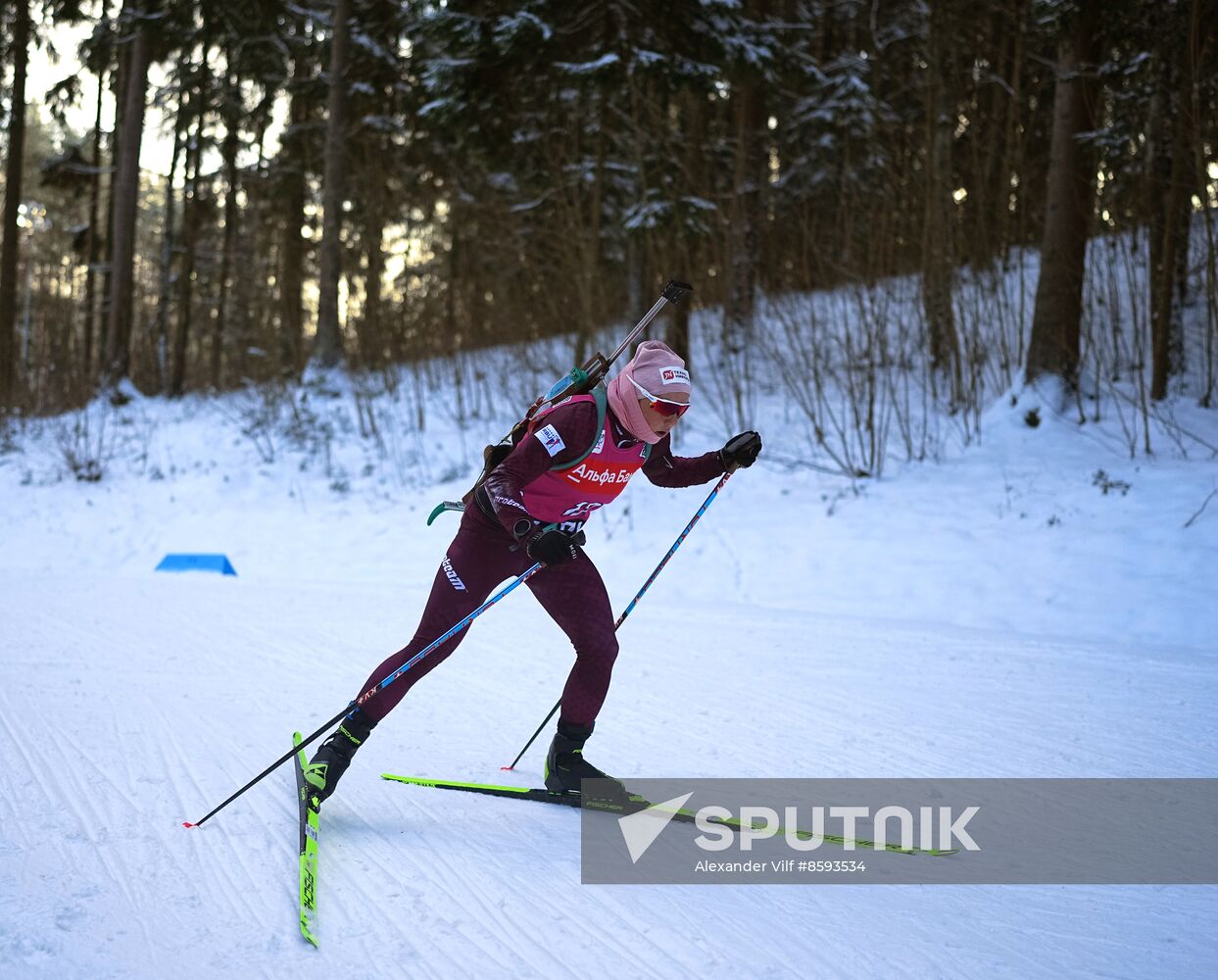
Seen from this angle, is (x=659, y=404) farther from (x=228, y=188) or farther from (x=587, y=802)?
(x=228, y=188)

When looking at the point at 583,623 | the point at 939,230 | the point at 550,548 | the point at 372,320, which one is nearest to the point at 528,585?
the point at 583,623

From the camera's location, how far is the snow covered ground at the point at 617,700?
264cm

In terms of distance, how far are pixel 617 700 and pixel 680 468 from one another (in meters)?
1.59

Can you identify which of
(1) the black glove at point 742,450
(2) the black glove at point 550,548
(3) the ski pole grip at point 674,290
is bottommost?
(2) the black glove at point 550,548

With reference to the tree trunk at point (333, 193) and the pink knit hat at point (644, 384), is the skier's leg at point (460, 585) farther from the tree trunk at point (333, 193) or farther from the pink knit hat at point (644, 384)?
the tree trunk at point (333, 193)

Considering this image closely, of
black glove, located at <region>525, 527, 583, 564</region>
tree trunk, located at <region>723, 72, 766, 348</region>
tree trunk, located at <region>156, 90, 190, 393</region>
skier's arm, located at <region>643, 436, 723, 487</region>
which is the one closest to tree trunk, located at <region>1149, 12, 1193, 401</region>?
tree trunk, located at <region>723, 72, 766, 348</region>

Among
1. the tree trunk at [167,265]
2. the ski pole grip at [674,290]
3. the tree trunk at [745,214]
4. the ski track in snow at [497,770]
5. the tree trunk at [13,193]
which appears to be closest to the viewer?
the ski track in snow at [497,770]

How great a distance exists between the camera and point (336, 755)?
3.45m

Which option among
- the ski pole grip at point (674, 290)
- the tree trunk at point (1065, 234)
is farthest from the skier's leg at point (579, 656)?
the tree trunk at point (1065, 234)

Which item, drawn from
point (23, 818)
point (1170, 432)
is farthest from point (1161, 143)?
point (23, 818)

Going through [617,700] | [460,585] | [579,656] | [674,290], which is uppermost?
[674,290]

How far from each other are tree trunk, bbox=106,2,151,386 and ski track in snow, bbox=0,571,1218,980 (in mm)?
10151

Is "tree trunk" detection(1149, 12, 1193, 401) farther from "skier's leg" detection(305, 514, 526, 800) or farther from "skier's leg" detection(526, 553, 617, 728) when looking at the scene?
"skier's leg" detection(305, 514, 526, 800)

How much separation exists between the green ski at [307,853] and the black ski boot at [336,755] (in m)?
0.04
